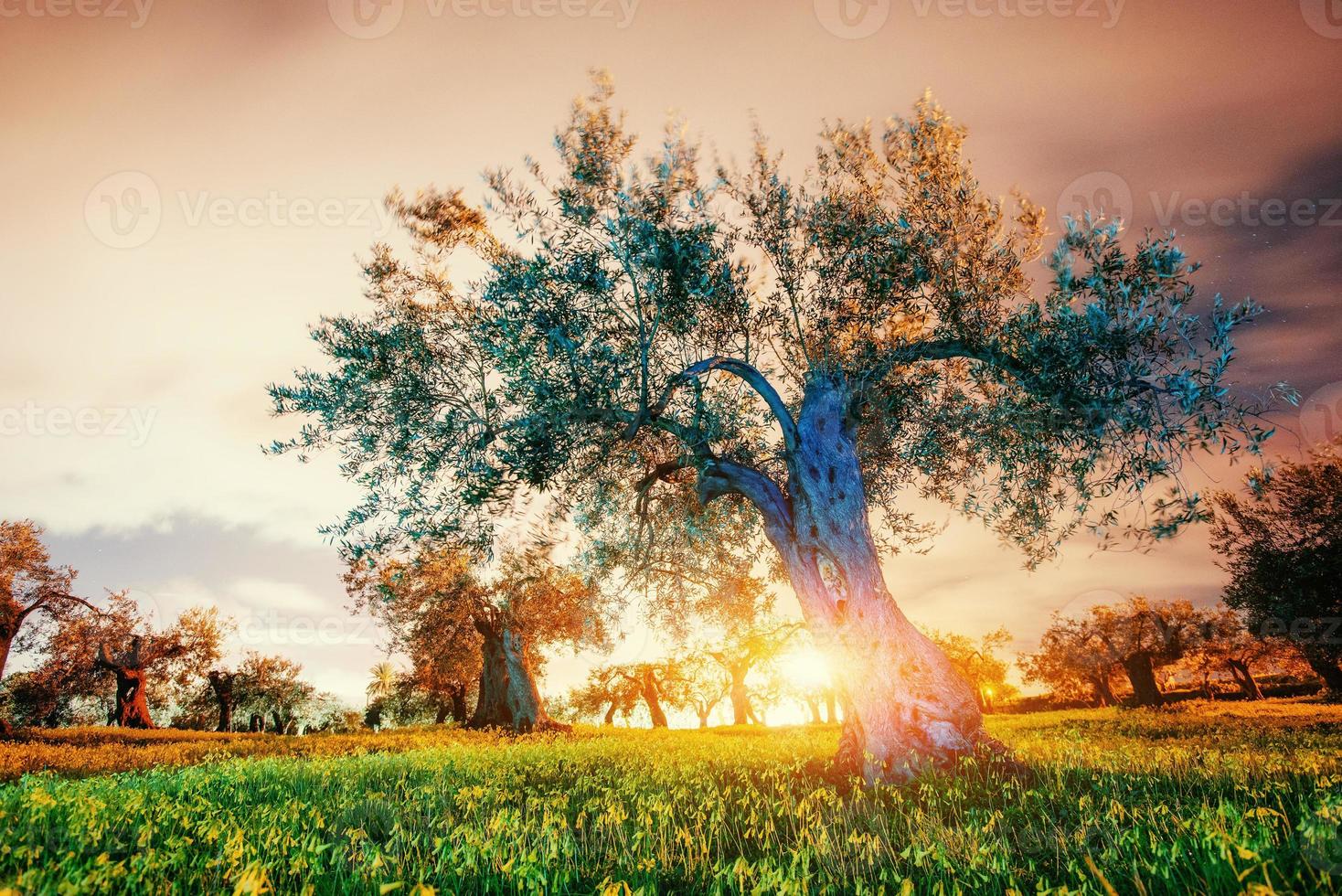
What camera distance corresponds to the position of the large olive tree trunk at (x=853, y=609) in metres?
10.3

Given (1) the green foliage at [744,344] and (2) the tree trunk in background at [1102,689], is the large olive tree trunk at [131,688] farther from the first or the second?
(2) the tree trunk in background at [1102,689]

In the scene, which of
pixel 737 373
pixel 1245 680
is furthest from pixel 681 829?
pixel 1245 680

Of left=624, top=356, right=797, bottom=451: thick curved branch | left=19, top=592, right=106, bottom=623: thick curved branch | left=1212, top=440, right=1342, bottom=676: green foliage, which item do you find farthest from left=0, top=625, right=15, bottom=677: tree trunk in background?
left=1212, top=440, right=1342, bottom=676: green foliage

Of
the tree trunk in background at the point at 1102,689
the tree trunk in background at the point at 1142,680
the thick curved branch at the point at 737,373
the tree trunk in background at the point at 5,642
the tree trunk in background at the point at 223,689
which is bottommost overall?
the tree trunk in background at the point at 1102,689

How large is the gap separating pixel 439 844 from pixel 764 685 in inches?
2280

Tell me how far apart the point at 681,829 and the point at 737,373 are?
9522 millimetres

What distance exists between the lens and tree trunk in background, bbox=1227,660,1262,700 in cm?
6075

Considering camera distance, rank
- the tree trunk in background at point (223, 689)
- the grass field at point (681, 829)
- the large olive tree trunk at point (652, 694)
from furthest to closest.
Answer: the tree trunk in background at point (223, 689) → the large olive tree trunk at point (652, 694) → the grass field at point (681, 829)

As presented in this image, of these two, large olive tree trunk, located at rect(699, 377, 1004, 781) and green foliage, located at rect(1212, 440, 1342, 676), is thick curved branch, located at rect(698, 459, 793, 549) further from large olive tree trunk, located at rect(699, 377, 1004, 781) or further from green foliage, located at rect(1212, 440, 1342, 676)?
green foliage, located at rect(1212, 440, 1342, 676)

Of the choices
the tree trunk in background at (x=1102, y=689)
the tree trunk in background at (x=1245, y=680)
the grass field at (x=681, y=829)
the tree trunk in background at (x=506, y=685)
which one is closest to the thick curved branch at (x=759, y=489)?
the grass field at (x=681, y=829)

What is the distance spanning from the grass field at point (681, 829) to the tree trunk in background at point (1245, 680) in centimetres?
7197

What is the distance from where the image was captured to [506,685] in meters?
33.5

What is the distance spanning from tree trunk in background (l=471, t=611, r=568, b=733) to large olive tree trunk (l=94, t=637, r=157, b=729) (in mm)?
30393

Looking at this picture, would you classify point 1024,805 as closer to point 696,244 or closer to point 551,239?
point 696,244
